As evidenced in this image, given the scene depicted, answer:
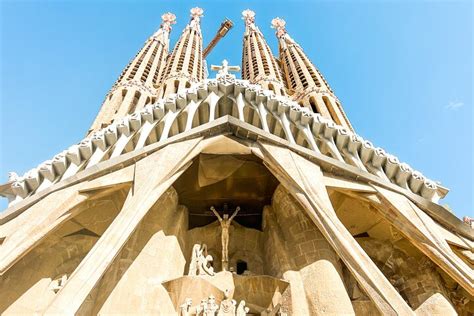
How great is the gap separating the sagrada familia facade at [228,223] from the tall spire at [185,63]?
9.04 metres

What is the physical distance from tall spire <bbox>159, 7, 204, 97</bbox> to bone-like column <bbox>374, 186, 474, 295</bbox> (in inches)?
479

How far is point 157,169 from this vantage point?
24.5 feet

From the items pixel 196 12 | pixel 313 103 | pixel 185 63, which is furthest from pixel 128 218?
pixel 196 12

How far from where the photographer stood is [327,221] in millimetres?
6684

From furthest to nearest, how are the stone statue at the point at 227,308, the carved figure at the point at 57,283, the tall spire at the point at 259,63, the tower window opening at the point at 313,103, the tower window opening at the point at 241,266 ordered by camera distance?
1. the tall spire at the point at 259,63
2. the tower window opening at the point at 313,103
3. the tower window opening at the point at 241,266
4. the carved figure at the point at 57,283
5. the stone statue at the point at 227,308

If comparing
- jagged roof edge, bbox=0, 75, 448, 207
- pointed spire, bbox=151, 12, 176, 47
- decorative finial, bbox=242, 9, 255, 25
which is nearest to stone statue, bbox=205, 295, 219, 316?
jagged roof edge, bbox=0, 75, 448, 207

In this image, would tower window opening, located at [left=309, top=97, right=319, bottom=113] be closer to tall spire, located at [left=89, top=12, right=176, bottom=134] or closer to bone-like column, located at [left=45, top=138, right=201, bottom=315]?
tall spire, located at [left=89, top=12, right=176, bottom=134]

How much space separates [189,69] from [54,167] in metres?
14.3

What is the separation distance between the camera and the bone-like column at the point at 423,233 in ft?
20.7

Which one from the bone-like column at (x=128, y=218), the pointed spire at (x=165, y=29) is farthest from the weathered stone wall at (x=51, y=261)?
the pointed spire at (x=165, y=29)

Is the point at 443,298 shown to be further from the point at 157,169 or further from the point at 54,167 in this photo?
the point at 54,167

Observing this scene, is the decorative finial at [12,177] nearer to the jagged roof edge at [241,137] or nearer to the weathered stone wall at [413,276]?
the jagged roof edge at [241,137]

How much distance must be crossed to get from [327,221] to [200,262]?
315 cm

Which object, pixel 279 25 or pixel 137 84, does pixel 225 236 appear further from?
pixel 279 25
